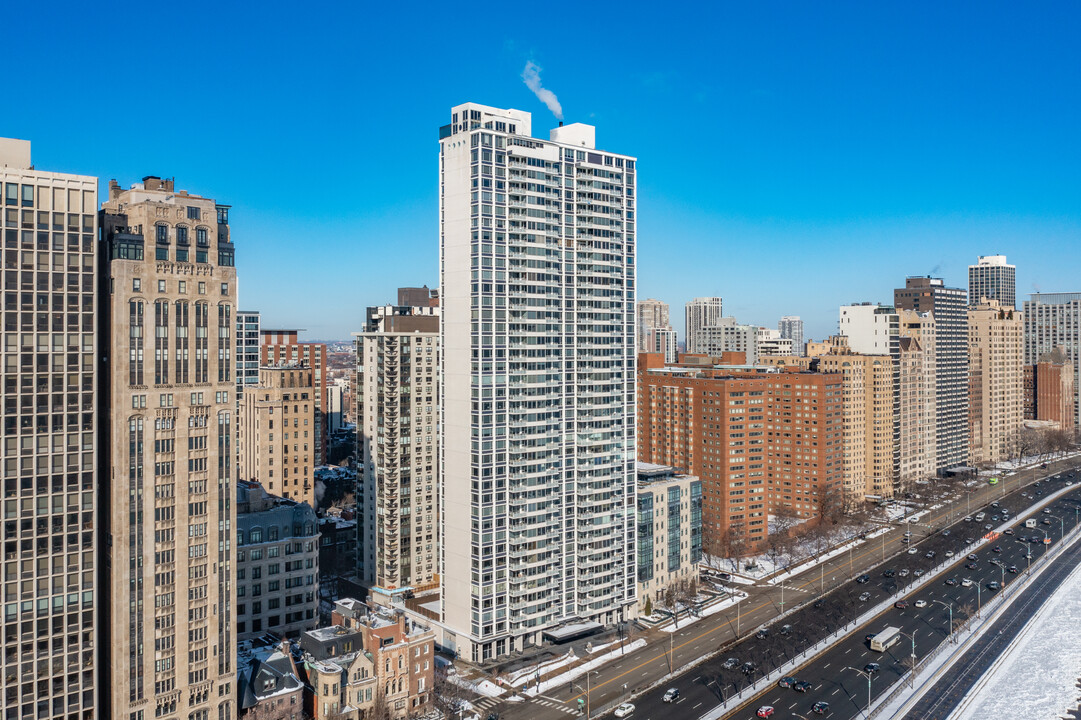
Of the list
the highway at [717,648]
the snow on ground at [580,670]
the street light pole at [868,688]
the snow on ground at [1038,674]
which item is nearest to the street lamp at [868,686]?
the street light pole at [868,688]

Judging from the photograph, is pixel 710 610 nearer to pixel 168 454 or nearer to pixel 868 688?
pixel 868 688

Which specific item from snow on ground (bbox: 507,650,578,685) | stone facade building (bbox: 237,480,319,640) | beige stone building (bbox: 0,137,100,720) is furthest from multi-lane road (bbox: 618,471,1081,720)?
beige stone building (bbox: 0,137,100,720)

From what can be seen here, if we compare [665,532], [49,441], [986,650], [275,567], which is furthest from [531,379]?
[986,650]

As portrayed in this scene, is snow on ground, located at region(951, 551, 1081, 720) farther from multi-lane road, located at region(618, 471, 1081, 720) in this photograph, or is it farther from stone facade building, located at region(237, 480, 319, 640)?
stone facade building, located at region(237, 480, 319, 640)

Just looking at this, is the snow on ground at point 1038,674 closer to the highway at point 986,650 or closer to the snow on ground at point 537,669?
the highway at point 986,650

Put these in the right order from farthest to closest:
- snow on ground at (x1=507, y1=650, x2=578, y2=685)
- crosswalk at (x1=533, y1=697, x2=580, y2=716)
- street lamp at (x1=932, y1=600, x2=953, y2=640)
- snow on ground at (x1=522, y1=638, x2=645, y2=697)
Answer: street lamp at (x1=932, y1=600, x2=953, y2=640) → snow on ground at (x1=507, y1=650, x2=578, y2=685) → snow on ground at (x1=522, y1=638, x2=645, y2=697) → crosswalk at (x1=533, y1=697, x2=580, y2=716)

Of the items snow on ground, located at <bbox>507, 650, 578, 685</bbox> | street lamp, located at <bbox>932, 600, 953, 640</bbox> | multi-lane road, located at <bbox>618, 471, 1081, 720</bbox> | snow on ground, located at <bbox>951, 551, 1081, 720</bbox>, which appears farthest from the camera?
street lamp, located at <bbox>932, 600, 953, 640</bbox>

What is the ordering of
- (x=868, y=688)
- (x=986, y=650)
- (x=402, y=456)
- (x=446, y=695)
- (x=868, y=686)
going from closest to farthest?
(x=446, y=695)
(x=868, y=688)
(x=868, y=686)
(x=986, y=650)
(x=402, y=456)
